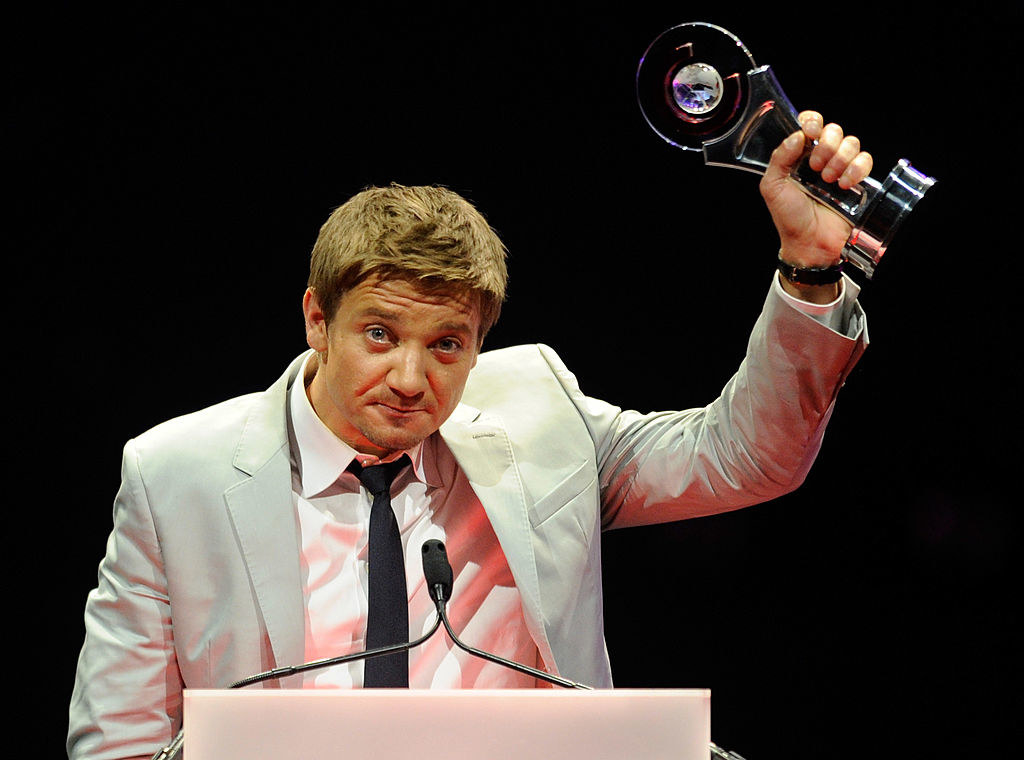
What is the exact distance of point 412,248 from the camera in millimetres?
1872

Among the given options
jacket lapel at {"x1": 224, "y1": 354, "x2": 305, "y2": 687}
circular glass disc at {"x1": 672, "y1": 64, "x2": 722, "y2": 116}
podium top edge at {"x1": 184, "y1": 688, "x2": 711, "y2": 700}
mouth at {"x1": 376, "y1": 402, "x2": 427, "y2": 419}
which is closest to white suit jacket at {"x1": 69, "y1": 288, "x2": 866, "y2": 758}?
jacket lapel at {"x1": 224, "y1": 354, "x2": 305, "y2": 687}

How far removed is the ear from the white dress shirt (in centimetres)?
12

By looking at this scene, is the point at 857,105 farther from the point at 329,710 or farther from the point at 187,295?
the point at 329,710

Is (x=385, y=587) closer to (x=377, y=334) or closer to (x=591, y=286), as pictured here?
(x=377, y=334)

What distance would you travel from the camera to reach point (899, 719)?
283cm

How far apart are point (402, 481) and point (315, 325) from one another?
0.32 m

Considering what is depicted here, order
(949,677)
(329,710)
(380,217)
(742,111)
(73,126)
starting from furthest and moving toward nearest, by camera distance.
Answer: (949,677), (73,126), (380,217), (742,111), (329,710)

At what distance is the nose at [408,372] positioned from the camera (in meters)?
1.82

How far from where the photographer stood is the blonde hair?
6.10 feet

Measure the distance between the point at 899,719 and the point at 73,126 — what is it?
94.1 inches

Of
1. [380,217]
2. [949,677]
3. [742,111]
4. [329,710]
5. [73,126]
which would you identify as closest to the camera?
[329,710]

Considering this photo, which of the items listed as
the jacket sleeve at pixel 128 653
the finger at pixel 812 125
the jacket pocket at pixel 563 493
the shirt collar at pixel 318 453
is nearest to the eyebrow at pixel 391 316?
the shirt collar at pixel 318 453

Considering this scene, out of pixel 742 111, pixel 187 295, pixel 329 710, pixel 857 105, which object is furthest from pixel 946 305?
pixel 329 710

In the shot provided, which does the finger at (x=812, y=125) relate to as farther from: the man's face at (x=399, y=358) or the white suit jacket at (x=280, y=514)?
the man's face at (x=399, y=358)
